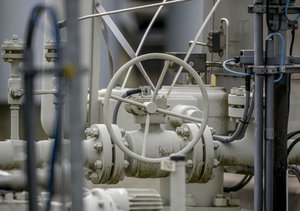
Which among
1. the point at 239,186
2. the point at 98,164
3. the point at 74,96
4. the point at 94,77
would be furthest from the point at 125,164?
the point at 74,96

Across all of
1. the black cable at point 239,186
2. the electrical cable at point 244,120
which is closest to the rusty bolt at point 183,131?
the electrical cable at point 244,120

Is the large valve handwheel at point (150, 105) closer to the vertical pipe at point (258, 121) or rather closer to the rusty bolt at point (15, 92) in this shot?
the vertical pipe at point (258, 121)

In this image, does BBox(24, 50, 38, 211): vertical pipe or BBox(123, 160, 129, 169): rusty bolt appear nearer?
BBox(24, 50, 38, 211): vertical pipe

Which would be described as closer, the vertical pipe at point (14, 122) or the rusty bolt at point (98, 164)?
the rusty bolt at point (98, 164)

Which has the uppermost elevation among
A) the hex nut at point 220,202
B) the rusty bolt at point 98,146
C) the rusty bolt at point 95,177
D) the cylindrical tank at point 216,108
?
the cylindrical tank at point 216,108

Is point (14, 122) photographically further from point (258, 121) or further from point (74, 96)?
point (74, 96)

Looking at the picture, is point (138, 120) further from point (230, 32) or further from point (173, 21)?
point (173, 21)

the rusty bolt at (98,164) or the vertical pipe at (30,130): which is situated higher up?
the vertical pipe at (30,130)

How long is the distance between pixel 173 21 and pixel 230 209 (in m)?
2.55

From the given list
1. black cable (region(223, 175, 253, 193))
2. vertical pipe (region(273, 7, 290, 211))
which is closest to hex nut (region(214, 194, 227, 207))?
black cable (region(223, 175, 253, 193))

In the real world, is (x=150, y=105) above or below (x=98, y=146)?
above

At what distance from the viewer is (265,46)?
10.6 ft

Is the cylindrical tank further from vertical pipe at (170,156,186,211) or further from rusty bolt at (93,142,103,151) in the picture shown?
vertical pipe at (170,156,186,211)

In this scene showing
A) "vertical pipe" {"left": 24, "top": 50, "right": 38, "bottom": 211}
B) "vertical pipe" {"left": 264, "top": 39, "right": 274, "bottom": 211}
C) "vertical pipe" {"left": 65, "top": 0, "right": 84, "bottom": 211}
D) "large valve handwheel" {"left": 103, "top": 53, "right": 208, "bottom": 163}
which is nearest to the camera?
"vertical pipe" {"left": 65, "top": 0, "right": 84, "bottom": 211}
